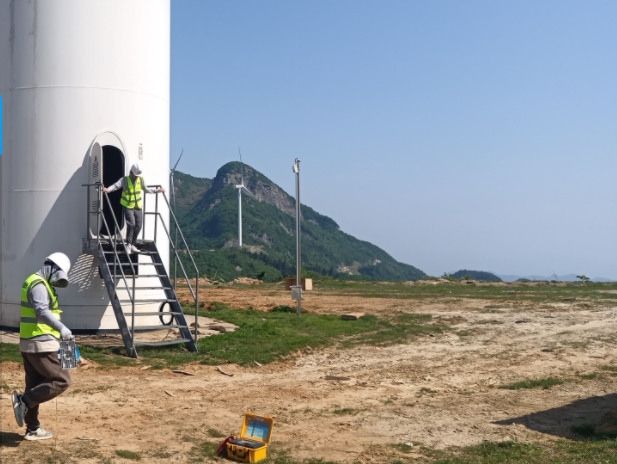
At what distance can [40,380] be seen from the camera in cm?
871

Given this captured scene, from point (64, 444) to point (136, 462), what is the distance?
1.04 metres

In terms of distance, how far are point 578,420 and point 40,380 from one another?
7.37 metres

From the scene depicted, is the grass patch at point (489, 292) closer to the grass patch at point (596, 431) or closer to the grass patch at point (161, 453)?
the grass patch at point (596, 431)

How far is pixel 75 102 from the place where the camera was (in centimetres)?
1697

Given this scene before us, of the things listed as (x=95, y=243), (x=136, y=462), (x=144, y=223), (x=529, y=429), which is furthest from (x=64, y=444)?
(x=144, y=223)

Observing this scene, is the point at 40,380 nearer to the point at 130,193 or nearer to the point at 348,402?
the point at 348,402

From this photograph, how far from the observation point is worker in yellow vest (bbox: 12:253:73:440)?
27.8ft

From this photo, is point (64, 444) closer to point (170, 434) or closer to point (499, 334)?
point (170, 434)

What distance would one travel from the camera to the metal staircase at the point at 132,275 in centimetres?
1541

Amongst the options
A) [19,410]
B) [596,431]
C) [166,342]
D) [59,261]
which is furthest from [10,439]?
[596,431]

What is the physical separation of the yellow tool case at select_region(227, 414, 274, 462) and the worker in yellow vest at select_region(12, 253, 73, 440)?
2094mm

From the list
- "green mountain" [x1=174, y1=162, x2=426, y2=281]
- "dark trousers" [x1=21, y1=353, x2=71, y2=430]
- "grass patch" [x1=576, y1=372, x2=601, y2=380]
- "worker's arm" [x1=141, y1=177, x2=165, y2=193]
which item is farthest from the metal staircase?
"green mountain" [x1=174, y1=162, x2=426, y2=281]

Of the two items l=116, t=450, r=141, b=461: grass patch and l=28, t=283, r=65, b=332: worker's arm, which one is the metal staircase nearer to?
l=116, t=450, r=141, b=461: grass patch

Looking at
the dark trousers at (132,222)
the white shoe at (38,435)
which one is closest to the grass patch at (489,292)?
the dark trousers at (132,222)
